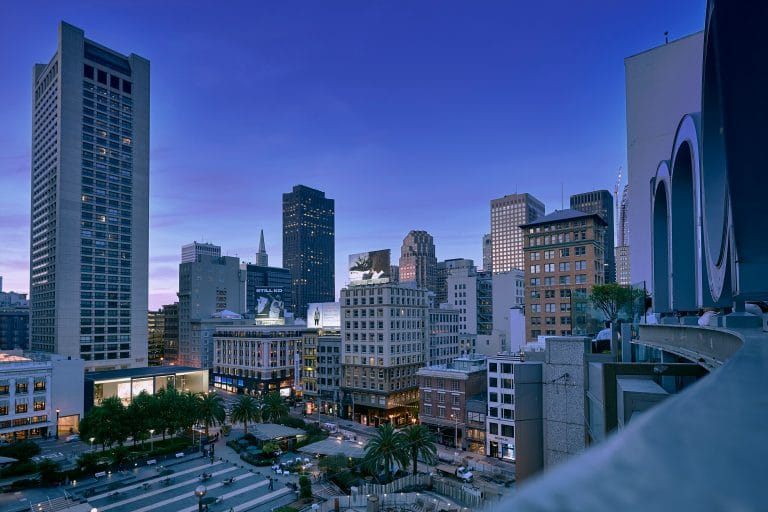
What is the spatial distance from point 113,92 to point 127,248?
3383cm

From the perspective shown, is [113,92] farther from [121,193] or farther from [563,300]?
[563,300]

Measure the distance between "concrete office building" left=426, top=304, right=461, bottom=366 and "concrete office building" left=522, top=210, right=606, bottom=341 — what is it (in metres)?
17.9

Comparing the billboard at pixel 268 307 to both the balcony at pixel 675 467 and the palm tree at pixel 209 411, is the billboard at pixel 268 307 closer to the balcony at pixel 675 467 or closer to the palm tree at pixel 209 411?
the palm tree at pixel 209 411

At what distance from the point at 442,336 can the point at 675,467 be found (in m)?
92.3

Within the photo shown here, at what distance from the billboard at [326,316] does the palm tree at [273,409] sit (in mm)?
37305

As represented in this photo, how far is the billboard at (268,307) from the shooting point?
117 m

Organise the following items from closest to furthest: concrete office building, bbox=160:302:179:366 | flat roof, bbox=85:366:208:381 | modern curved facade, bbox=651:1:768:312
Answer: modern curved facade, bbox=651:1:768:312, flat roof, bbox=85:366:208:381, concrete office building, bbox=160:302:179:366

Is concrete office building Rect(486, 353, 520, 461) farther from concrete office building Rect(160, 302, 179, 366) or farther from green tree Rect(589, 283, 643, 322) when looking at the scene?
concrete office building Rect(160, 302, 179, 366)

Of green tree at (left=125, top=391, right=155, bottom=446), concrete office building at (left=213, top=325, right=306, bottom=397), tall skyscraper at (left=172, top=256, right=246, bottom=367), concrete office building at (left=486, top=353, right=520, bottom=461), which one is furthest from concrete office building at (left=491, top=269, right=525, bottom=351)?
tall skyscraper at (left=172, top=256, right=246, bottom=367)

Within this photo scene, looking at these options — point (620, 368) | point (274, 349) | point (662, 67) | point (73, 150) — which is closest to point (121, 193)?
point (73, 150)

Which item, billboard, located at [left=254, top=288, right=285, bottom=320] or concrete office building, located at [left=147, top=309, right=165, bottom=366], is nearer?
billboard, located at [left=254, top=288, right=285, bottom=320]

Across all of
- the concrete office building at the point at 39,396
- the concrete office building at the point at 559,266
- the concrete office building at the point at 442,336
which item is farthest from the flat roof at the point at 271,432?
the concrete office building at the point at 559,266

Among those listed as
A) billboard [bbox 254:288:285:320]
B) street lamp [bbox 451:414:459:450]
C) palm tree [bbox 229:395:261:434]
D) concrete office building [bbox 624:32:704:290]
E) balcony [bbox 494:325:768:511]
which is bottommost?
street lamp [bbox 451:414:459:450]

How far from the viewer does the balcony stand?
0.81 metres
